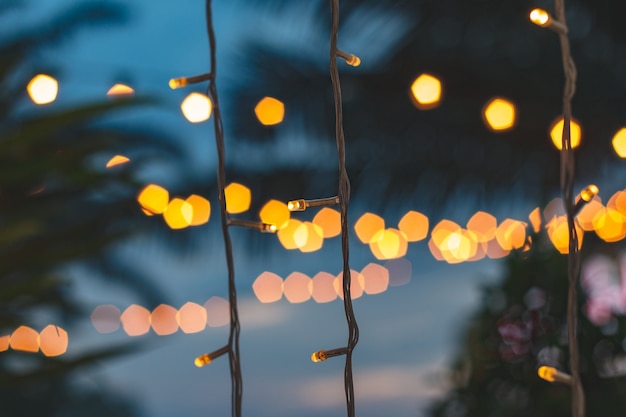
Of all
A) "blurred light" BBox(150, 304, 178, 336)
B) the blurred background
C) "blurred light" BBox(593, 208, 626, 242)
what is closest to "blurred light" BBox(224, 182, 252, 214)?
the blurred background

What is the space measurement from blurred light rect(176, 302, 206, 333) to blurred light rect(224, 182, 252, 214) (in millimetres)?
922

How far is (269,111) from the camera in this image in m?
2.70

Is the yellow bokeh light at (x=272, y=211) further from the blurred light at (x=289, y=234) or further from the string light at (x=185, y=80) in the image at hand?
the string light at (x=185, y=80)

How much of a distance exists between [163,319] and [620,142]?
2.24 meters

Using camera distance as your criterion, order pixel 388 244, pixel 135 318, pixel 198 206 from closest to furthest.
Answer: pixel 198 206
pixel 388 244
pixel 135 318

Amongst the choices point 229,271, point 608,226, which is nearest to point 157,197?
point 608,226

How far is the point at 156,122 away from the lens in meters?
3.50

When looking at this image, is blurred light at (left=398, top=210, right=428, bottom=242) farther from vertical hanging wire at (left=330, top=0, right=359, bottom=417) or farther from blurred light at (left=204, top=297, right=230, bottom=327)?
vertical hanging wire at (left=330, top=0, right=359, bottom=417)

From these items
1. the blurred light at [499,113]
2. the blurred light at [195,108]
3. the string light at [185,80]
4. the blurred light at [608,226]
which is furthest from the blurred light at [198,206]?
the string light at [185,80]

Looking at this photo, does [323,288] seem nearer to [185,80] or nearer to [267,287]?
[267,287]

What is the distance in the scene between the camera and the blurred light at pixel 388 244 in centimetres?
342

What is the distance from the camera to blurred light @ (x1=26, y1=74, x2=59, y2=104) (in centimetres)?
258

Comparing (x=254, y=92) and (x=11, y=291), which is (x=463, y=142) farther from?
(x=11, y=291)

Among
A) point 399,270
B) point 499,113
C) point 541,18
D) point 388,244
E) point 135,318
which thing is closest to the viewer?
point 541,18
